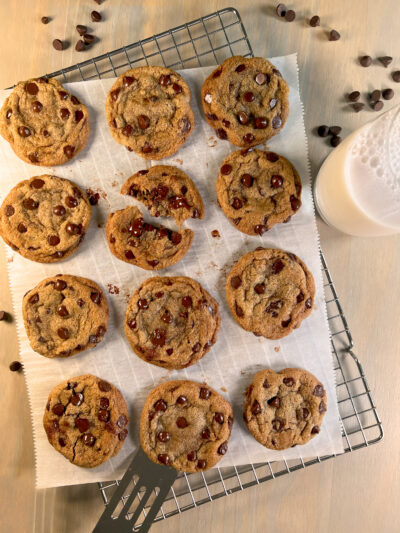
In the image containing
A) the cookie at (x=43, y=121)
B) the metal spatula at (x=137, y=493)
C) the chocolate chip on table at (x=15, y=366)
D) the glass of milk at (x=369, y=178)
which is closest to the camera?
the glass of milk at (x=369, y=178)

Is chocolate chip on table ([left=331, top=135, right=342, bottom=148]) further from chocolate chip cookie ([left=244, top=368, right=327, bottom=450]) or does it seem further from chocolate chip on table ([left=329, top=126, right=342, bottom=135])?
chocolate chip cookie ([left=244, top=368, right=327, bottom=450])

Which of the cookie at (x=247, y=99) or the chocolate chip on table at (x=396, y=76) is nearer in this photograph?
the cookie at (x=247, y=99)

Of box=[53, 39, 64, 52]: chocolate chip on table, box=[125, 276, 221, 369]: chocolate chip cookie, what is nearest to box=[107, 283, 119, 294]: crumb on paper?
box=[125, 276, 221, 369]: chocolate chip cookie

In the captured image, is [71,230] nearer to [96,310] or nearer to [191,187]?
[96,310]

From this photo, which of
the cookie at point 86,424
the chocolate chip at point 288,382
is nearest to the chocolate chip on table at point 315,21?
the chocolate chip at point 288,382

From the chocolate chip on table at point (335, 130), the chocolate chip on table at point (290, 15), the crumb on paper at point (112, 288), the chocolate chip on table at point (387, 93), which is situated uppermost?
the chocolate chip on table at point (290, 15)

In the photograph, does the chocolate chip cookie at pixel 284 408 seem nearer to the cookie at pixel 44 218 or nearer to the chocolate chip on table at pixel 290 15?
the cookie at pixel 44 218

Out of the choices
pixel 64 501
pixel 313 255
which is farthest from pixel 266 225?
pixel 64 501
